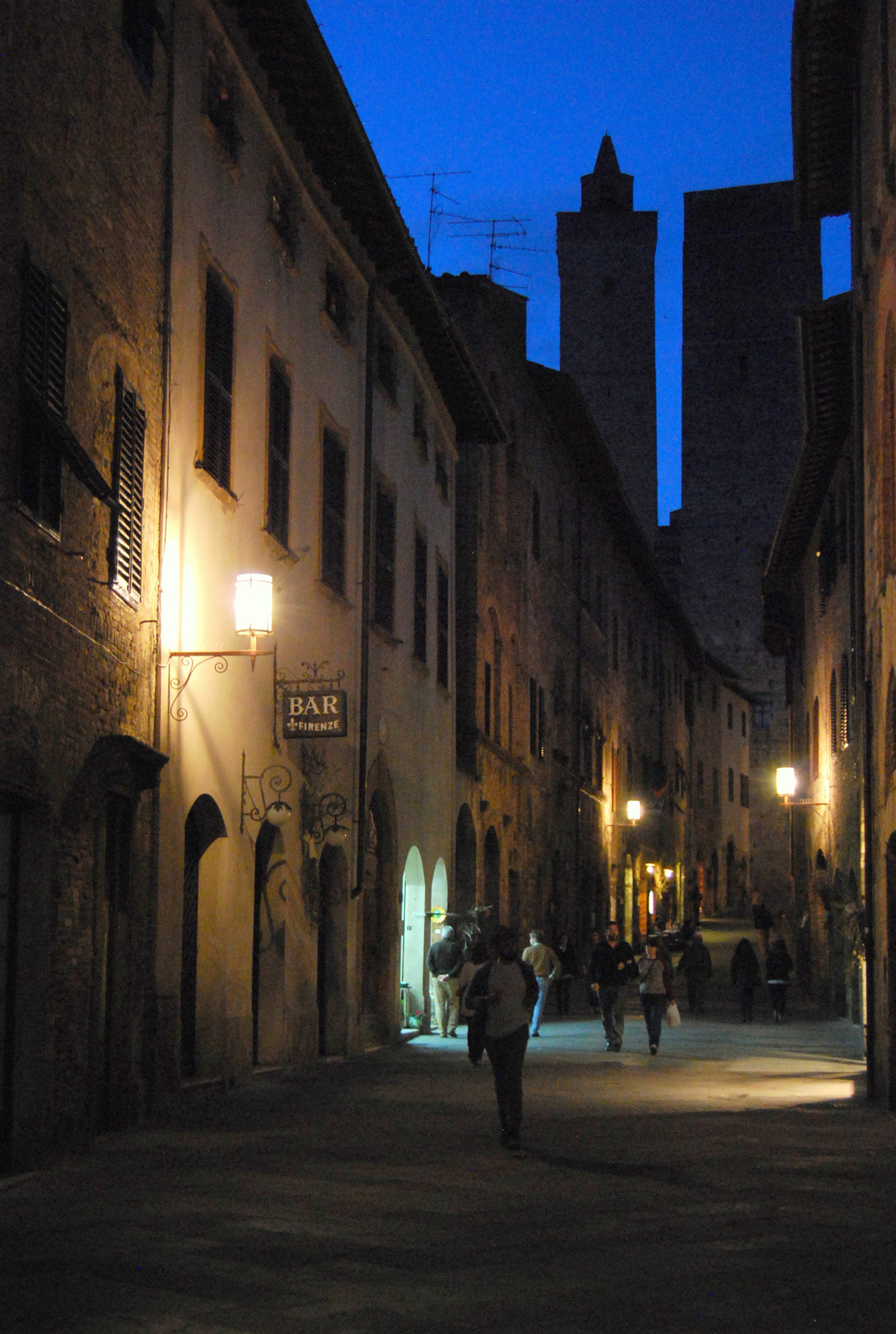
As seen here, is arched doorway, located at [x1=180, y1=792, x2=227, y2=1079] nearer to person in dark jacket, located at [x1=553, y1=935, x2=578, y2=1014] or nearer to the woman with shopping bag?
the woman with shopping bag

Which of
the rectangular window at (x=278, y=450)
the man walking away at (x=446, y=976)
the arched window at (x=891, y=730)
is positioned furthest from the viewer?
the man walking away at (x=446, y=976)

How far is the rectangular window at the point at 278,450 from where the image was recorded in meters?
17.0

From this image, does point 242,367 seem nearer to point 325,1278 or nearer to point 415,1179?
point 415,1179

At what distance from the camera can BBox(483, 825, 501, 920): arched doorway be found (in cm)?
3006

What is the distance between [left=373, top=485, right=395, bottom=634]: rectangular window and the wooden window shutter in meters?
4.01

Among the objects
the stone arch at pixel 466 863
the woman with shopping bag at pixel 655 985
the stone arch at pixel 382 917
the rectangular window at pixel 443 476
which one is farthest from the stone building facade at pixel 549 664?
the woman with shopping bag at pixel 655 985

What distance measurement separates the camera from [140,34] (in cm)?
1306

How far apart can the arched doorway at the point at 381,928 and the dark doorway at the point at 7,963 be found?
11146 mm

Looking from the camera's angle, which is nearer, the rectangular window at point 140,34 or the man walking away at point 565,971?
the rectangular window at point 140,34

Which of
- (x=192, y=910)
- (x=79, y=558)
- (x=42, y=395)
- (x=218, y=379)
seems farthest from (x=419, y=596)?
(x=42, y=395)

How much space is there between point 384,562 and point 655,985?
5.94 meters

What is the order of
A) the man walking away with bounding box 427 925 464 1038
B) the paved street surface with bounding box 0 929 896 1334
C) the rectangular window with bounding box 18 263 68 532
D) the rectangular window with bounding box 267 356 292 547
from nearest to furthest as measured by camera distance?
1. the paved street surface with bounding box 0 929 896 1334
2. the rectangular window with bounding box 18 263 68 532
3. the rectangular window with bounding box 267 356 292 547
4. the man walking away with bounding box 427 925 464 1038

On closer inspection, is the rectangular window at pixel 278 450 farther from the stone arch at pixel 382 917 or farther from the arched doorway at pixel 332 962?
the stone arch at pixel 382 917

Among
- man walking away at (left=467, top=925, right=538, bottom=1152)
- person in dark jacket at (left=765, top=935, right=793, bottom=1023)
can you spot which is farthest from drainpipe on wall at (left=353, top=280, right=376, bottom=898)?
person in dark jacket at (left=765, top=935, right=793, bottom=1023)
